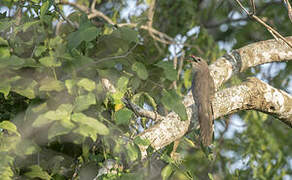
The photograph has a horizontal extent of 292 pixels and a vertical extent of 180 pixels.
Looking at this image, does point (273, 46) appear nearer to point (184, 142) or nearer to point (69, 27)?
point (184, 142)

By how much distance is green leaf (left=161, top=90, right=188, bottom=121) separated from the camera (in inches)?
89.5

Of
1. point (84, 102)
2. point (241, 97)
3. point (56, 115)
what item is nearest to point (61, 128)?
point (56, 115)

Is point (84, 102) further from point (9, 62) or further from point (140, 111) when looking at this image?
point (140, 111)

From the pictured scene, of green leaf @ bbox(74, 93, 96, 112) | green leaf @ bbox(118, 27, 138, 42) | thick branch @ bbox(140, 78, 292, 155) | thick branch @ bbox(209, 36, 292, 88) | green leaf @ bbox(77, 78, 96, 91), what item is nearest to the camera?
green leaf @ bbox(74, 93, 96, 112)

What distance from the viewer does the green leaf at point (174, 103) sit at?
2273 millimetres

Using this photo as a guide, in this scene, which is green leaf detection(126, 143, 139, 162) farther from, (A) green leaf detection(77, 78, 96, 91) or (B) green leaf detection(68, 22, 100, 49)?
(B) green leaf detection(68, 22, 100, 49)

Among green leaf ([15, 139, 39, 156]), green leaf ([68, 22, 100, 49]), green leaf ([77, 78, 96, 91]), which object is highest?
green leaf ([68, 22, 100, 49])

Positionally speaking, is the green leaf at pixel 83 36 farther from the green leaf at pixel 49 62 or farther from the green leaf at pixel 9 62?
the green leaf at pixel 9 62

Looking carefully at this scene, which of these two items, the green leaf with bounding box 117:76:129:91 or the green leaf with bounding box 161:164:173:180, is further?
the green leaf with bounding box 117:76:129:91

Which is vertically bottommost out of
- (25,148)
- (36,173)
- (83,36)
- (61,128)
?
(36,173)

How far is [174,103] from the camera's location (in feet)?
7.51

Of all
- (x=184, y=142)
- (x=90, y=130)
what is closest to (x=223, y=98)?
(x=184, y=142)

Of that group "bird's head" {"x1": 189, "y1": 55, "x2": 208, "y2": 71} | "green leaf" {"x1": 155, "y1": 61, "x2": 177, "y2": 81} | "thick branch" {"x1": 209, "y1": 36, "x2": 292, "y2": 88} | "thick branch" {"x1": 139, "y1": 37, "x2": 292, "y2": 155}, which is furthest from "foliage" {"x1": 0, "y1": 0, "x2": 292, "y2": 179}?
"bird's head" {"x1": 189, "y1": 55, "x2": 208, "y2": 71}

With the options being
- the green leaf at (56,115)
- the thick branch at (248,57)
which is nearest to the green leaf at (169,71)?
the green leaf at (56,115)
